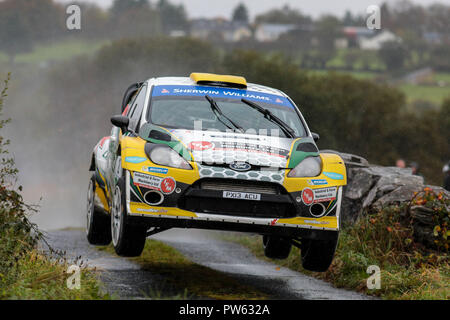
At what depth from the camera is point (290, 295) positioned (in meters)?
7.96

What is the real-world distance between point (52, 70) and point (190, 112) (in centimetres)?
6031

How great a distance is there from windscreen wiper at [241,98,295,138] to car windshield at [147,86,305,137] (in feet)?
0.11

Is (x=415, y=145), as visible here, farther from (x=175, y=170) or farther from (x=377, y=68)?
(x=175, y=170)

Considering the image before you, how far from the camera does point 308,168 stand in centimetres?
769

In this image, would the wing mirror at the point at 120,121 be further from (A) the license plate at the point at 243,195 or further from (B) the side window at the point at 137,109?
(A) the license plate at the point at 243,195

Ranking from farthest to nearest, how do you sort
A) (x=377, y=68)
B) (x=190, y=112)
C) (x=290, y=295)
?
(x=377, y=68), (x=190, y=112), (x=290, y=295)

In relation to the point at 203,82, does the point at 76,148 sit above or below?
below

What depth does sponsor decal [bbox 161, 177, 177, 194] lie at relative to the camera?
24.1 feet

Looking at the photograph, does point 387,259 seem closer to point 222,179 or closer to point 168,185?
point 222,179

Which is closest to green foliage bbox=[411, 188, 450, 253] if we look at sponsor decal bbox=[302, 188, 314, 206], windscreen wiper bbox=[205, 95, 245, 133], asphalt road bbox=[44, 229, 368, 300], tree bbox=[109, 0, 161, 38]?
asphalt road bbox=[44, 229, 368, 300]

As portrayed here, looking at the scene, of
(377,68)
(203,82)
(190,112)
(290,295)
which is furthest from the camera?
(377,68)

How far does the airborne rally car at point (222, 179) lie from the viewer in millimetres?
7371

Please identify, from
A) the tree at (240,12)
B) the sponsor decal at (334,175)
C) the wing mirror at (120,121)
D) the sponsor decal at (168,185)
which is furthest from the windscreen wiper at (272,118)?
the tree at (240,12)

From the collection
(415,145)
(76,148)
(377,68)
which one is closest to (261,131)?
(415,145)
